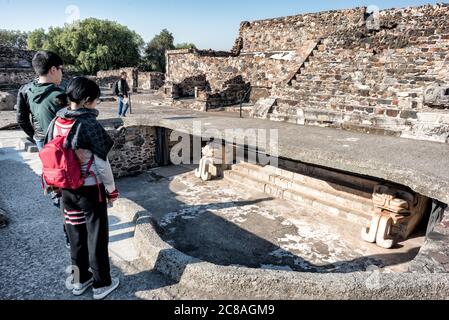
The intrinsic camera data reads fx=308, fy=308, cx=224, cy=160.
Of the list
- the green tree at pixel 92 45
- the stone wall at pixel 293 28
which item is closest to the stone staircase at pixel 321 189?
the stone wall at pixel 293 28

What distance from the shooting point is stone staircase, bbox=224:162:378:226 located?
22.7ft

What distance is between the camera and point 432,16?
1090 cm

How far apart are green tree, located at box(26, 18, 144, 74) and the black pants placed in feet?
127

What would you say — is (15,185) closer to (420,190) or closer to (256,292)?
(256,292)

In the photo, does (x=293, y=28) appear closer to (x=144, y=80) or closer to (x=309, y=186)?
(x=309, y=186)

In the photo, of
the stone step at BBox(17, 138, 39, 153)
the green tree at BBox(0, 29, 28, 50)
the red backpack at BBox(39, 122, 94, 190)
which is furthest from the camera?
the green tree at BBox(0, 29, 28, 50)

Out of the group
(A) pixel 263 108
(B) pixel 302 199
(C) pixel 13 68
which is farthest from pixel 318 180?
(C) pixel 13 68

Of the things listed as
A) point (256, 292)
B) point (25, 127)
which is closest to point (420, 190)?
point (256, 292)

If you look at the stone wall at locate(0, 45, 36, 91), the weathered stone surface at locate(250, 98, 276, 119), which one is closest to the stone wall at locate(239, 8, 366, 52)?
the weathered stone surface at locate(250, 98, 276, 119)

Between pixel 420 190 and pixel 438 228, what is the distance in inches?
19.0

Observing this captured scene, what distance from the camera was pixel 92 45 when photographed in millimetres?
37406

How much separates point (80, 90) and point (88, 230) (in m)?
1.11

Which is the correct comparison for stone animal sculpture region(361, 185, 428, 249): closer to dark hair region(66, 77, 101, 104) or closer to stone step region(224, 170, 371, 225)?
stone step region(224, 170, 371, 225)

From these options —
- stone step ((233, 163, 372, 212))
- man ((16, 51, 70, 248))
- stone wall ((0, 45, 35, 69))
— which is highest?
stone wall ((0, 45, 35, 69))
